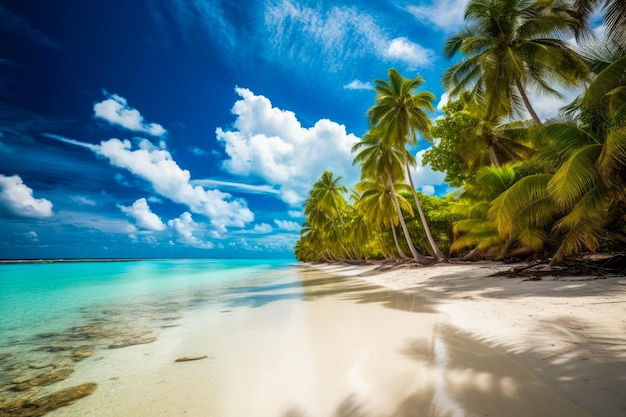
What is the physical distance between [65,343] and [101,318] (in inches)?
122

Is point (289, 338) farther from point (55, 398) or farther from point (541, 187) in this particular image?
point (541, 187)

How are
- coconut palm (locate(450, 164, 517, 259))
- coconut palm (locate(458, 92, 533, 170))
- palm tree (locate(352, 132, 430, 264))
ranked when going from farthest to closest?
palm tree (locate(352, 132, 430, 264)), coconut palm (locate(458, 92, 533, 170)), coconut palm (locate(450, 164, 517, 259))

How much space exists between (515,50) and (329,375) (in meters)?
15.6

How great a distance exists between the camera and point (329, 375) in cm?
365

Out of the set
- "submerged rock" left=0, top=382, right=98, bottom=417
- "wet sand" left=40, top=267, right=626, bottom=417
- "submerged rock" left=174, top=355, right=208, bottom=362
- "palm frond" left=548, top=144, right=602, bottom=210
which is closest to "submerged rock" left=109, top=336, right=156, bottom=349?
"wet sand" left=40, top=267, right=626, bottom=417

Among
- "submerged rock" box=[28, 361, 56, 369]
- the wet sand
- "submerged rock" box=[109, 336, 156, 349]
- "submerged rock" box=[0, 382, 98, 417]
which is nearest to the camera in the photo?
the wet sand

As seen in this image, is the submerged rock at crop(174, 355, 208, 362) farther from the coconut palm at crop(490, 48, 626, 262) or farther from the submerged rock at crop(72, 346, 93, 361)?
the coconut palm at crop(490, 48, 626, 262)

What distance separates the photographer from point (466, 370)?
11.3 ft

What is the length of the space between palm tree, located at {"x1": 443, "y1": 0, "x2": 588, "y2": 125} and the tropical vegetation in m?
0.04

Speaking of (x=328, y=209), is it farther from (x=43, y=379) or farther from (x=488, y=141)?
(x=43, y=379)

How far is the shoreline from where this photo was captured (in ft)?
9.17

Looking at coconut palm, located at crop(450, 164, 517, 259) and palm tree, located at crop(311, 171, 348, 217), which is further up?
palm tree, located at crop(311, 171, 348, 217)

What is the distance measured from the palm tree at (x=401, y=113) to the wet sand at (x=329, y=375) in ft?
47.7

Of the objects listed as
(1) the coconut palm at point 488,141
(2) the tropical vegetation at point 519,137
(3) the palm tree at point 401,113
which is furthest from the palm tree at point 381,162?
(1) the coconut palm at point 488,141
